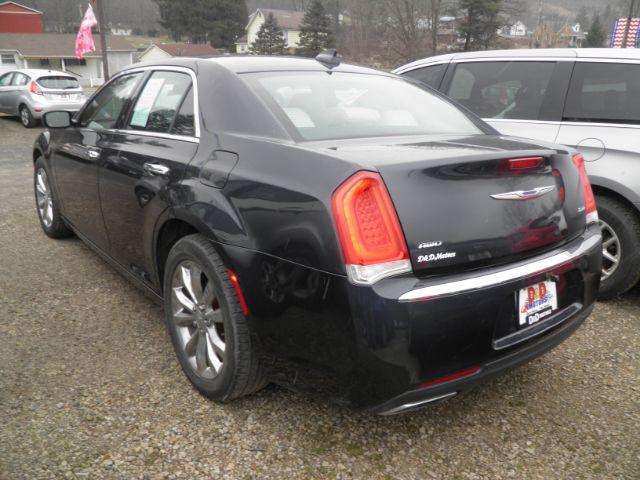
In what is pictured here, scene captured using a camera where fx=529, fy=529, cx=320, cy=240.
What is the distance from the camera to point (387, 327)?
1.70 m

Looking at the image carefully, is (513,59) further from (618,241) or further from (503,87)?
(618,241)

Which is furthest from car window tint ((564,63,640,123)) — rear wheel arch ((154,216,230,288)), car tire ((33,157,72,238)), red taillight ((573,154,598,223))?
car tire ((33,157,72,238))

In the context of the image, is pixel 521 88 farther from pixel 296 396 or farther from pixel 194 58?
pixel 296 396

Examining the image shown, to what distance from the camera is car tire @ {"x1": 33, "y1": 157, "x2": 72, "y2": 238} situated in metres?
4.57

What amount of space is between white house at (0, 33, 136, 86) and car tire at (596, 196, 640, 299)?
50667mm

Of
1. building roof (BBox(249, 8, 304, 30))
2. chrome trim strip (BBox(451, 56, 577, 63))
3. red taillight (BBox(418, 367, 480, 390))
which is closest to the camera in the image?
red taillight (BBox(418, 367, 480, 390))

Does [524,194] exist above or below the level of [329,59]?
below

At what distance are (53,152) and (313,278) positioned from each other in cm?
332

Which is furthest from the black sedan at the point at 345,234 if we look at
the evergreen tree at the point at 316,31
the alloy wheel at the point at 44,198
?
the evergreen tree at the point at 316,31

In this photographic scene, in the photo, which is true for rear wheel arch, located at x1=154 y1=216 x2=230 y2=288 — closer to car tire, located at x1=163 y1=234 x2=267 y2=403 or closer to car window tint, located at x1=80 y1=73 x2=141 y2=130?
car tire, located at x1=163 y1=234 x2=267 y2=403

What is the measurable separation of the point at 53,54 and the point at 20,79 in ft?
142

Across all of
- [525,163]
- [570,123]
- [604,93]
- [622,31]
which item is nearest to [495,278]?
[525,163]

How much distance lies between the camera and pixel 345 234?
1722 millimetres

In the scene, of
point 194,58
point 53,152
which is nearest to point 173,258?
point 194,58
